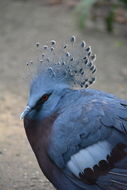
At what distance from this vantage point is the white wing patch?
359 centimetres

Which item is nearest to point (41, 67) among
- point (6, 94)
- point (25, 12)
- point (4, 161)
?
point (4, 161)

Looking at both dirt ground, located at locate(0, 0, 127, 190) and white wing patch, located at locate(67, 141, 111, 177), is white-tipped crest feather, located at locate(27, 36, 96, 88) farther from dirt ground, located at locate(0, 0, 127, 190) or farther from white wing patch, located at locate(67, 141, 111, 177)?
dirt ground, located at locate(0, 0, 127, 190)

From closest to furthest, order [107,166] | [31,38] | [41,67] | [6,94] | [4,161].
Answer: [107,166] → [41,67] → [4,161] → [6,94] → [31,38]

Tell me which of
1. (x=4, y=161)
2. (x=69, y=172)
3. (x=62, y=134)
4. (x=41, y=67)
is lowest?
(x=4, y=161)

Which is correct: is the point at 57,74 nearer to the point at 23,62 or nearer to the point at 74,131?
the point at 74,131

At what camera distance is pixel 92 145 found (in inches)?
142

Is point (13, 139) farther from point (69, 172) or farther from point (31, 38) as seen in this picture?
point (31, 38)

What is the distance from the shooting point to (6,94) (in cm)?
616

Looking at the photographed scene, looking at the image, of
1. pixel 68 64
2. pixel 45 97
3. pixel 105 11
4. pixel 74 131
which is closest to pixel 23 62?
pixel 105 11

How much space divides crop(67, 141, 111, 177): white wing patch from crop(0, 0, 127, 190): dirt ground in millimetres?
934

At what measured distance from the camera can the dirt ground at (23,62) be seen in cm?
474

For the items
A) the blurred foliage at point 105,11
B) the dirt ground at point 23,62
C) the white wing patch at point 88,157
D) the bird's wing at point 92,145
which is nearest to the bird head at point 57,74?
the bird's wing at point 92,145

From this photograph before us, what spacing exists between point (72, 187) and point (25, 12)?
5.09 meters

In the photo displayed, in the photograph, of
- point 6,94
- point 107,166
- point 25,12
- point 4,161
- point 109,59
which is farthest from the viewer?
point 25,12
